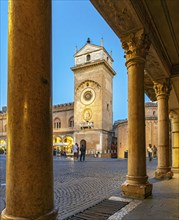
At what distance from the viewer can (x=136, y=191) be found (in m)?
5.16

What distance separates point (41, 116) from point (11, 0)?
1081 mm

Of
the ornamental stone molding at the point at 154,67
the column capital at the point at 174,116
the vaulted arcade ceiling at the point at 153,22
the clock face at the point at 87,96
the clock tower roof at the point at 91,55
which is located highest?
the clock tower roof at the point at 91,55

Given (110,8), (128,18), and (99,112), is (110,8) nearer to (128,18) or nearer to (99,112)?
(128,18)

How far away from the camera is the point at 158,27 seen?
6172 mm

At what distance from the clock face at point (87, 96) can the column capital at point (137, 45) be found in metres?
37.2

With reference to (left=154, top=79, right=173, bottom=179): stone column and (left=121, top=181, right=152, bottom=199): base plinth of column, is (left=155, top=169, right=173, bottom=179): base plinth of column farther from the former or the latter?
(left=121, top=181, right=152, bottom=199): base plinth of column

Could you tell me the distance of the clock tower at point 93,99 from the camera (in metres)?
41.8

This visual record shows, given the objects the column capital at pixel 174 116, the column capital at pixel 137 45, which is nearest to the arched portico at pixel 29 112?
the column capital at pixel 137 45

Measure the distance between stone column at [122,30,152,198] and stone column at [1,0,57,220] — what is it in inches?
133

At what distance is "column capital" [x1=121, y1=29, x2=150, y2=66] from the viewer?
18.1 feet

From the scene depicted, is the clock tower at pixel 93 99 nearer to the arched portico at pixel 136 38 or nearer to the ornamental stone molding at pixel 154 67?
the ornamental stone molding at pixel 154 67

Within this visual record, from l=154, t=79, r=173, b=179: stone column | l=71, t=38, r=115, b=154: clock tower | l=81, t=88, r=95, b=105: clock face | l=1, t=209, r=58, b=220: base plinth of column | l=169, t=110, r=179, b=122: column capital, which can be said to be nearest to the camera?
l=1, t=209, r=58, b=220: base plinth of column

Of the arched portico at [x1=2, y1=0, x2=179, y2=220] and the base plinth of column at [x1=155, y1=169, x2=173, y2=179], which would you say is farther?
the base plinth of column at [x1=155, y1=169, x2=173, y2=179]

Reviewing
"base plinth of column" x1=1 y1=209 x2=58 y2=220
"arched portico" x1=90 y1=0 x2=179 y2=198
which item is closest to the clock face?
"arched portico" x1=90 y1=0 x2=179 y2=198
